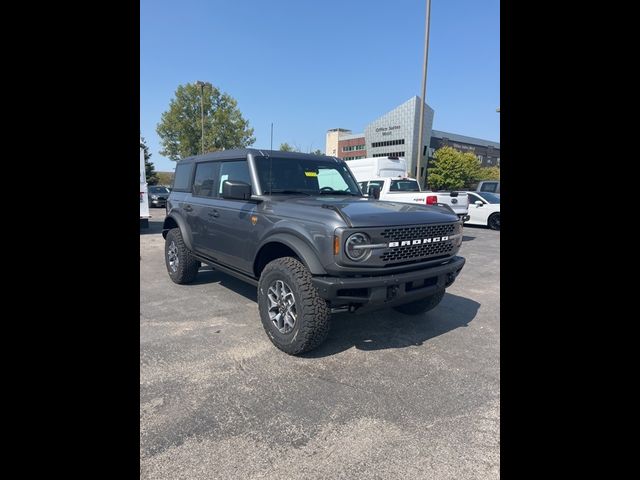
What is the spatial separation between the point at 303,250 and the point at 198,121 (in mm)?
36593

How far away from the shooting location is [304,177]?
446 centimetres

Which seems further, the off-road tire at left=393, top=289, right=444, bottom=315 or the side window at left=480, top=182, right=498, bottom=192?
the side window at left=480, top=182, right=498, bottom=192

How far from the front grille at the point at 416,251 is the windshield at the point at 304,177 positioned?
4.91 ft

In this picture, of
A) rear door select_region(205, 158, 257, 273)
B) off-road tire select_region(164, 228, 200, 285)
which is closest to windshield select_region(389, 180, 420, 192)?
off-road tire select_region(164, 228, 200, 285)

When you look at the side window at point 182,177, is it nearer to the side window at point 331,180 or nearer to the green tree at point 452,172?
the side window at point 331,180

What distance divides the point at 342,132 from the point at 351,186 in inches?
2498

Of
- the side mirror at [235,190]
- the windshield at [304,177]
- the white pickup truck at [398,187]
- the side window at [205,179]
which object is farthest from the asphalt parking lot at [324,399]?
the white pickup truck at [398,187]

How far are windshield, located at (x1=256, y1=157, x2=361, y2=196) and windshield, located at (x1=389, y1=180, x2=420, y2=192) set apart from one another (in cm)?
778

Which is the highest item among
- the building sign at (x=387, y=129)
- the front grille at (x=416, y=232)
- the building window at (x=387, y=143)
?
the building sign at (x=387, y=129)

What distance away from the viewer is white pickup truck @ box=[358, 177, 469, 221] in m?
10.3

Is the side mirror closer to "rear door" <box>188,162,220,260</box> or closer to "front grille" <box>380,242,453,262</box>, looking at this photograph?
"rear door" <box>188,162,220,260</box>

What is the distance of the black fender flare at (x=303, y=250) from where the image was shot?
3.06 metres

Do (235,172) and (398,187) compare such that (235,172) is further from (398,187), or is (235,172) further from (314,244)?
(398,187)
